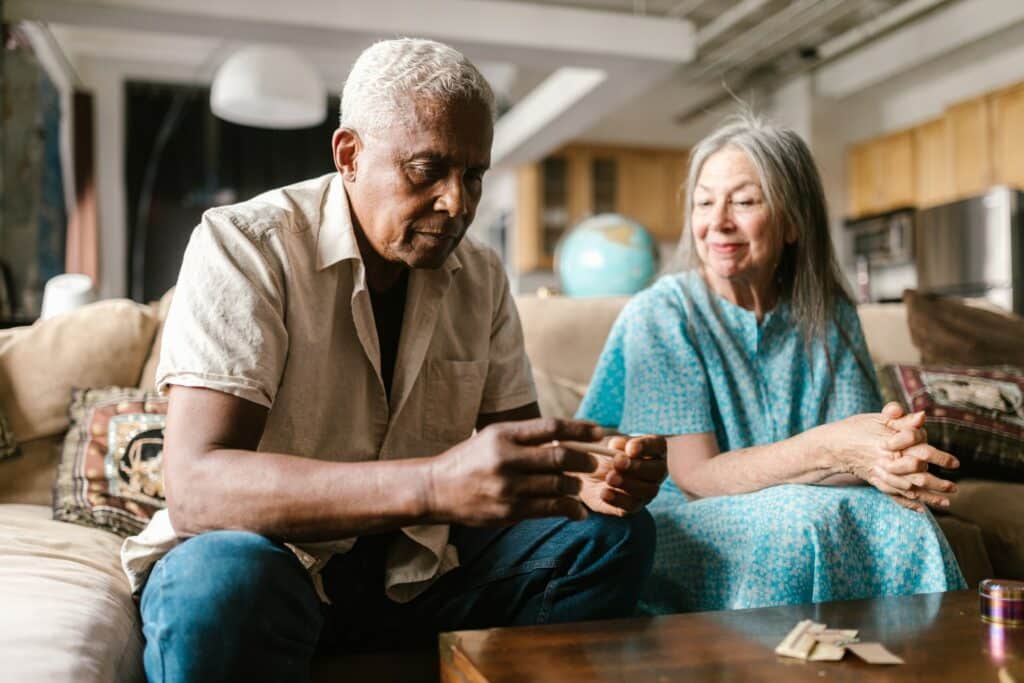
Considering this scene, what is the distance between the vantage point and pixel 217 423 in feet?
3.43

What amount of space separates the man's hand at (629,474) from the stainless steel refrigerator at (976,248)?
5171mm

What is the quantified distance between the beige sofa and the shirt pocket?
33 cm

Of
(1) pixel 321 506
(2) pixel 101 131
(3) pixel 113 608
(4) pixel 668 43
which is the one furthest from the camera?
(2) pixel 101 131

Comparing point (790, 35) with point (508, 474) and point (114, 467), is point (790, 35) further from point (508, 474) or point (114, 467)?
point (508, 474)

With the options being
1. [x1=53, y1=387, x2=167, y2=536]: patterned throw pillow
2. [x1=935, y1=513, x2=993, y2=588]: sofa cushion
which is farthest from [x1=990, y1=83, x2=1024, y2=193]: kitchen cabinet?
[x1=53, y1=387, x2=167, y2=536]: patterned throw pillow

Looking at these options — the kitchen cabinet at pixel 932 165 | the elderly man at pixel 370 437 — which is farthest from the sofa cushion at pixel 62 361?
the kitchen cabinet at pixel 932 165

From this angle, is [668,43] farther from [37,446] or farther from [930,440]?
[37,446]

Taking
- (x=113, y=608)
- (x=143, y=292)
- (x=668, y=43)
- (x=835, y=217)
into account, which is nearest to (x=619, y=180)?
(x=835, y=217)

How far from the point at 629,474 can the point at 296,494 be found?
1.34 feet

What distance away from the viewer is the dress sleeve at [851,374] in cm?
164

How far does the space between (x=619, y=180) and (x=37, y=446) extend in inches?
252

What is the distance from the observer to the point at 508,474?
901 millimetres

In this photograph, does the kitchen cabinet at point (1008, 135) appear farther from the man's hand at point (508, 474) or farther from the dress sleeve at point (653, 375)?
the man's hand at point (508, 474)

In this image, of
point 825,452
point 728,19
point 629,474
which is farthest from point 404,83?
point 728,19
